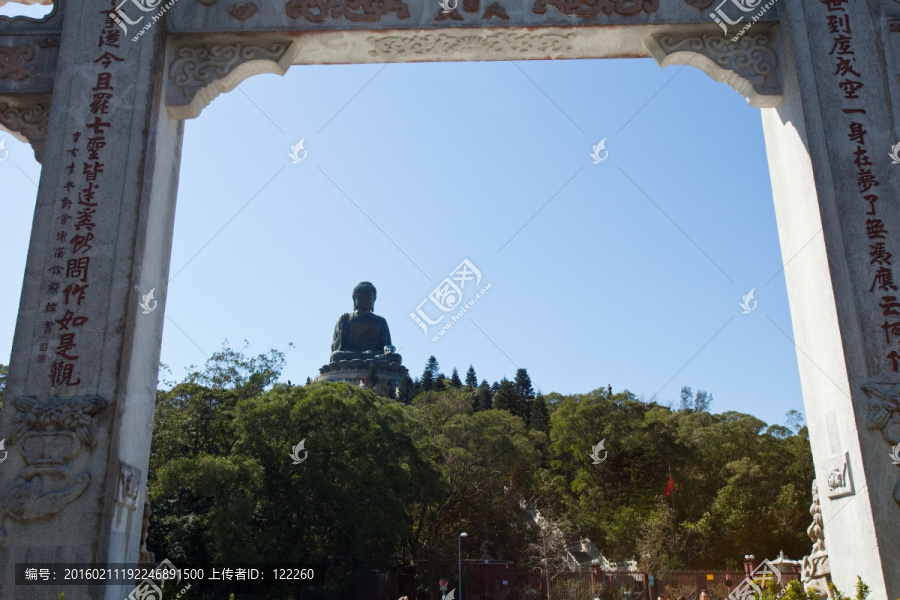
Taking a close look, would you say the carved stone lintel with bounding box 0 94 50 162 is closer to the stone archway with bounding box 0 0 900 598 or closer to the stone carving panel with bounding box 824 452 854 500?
the stone archway with bounding box 0 0 900 598

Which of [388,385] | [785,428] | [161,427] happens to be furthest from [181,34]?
[388,385]

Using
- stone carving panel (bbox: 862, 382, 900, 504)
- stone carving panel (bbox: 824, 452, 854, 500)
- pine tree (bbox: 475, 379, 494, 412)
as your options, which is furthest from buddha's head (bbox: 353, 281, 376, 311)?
stone carving panel (bbox: 862, 382, 900, 504)

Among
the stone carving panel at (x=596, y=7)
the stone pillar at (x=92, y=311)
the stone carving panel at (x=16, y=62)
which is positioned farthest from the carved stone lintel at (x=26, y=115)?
the stone carving panel at (x=596, y=7)

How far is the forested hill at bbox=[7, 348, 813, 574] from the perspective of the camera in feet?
52.1

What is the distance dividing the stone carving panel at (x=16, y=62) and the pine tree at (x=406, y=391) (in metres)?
29.0

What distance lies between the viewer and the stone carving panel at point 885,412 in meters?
4.30

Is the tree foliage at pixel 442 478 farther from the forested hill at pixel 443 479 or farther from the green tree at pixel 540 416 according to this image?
the green tree at pixel 540 416

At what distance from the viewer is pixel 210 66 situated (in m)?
5.46

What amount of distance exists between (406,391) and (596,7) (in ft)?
98.1

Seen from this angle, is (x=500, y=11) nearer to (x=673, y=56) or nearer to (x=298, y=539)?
(x=673, y=56)

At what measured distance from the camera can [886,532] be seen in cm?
413

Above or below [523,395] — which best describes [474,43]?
below

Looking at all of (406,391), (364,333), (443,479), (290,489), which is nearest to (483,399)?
(406,391)

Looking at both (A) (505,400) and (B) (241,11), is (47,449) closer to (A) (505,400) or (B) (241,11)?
(B) (241,11)
